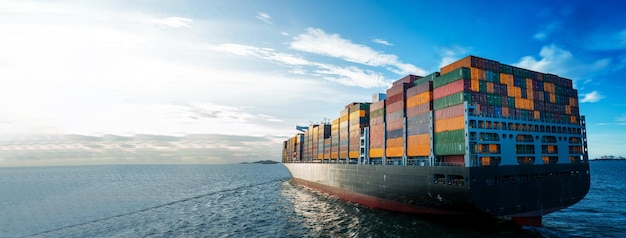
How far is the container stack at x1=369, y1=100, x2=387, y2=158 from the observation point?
1743 inches

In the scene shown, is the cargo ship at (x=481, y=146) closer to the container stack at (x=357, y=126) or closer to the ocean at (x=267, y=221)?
the ocean at (x=267, y=221)

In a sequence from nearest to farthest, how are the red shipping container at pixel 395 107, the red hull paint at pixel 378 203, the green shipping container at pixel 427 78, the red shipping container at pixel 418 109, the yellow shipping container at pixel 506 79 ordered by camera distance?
the red hull paint at pixel 378 203 → the yellow shipping container at pixel 506 79 → the red shipping container at pixel 418 109 → the green shipping container at pixel 427 78 → the red shipping container at pixel 395 107

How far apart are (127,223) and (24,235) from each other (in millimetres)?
8946

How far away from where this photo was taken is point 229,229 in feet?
109

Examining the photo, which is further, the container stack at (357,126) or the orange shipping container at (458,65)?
the container stack at (357,126)

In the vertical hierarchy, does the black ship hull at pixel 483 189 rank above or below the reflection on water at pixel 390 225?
above

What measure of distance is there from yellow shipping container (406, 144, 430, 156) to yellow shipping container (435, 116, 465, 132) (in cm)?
246

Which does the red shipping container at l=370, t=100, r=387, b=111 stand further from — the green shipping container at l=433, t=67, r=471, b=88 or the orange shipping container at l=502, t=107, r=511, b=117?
the orange shipping container at l=502, t=107, r=511, b=117

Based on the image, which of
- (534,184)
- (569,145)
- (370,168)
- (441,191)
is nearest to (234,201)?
(370,168)

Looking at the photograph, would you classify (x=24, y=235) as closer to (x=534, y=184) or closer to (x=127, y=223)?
(x=127, y=223)

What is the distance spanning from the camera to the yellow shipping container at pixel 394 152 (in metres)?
39.1

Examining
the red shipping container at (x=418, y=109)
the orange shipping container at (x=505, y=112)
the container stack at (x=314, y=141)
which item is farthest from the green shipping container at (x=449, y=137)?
the container stack at (x=314, y=141)

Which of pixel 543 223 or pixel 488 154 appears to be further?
pixel 543 223

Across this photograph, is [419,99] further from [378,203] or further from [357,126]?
[357,126]
